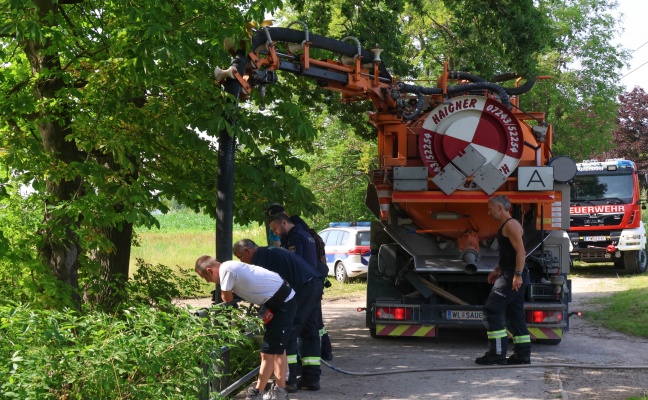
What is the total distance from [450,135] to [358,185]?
2189 centimetres

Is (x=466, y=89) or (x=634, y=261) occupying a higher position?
(x=466, y=89)

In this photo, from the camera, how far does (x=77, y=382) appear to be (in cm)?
538

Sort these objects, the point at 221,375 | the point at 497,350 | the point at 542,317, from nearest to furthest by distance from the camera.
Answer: the point at 221,375
the point at 497,350
the point at 542,317

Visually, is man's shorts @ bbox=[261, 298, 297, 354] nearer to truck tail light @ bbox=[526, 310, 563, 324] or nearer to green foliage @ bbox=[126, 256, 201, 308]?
green foliage @ bbox=[126, 256, 201, 308]

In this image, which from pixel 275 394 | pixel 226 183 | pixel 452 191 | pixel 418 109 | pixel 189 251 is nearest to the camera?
pixel 275 394

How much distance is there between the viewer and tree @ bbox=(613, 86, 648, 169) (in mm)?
51375

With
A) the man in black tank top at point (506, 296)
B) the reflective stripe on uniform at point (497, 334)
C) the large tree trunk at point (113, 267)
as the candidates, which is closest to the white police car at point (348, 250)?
the large tree trunk at point (113, 267)

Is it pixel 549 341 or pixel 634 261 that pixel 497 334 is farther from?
pixel 634 261

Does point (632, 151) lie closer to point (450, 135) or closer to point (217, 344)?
point (450, 135)

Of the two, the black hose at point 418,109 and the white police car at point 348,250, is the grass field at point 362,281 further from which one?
the black hose at point 418,109

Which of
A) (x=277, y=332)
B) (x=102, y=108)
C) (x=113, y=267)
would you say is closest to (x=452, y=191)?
(x=277, y=332)

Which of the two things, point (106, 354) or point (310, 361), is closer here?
point (106, 354)

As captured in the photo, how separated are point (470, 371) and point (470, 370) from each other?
6 centimetres

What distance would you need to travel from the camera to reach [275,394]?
809 centimetres
